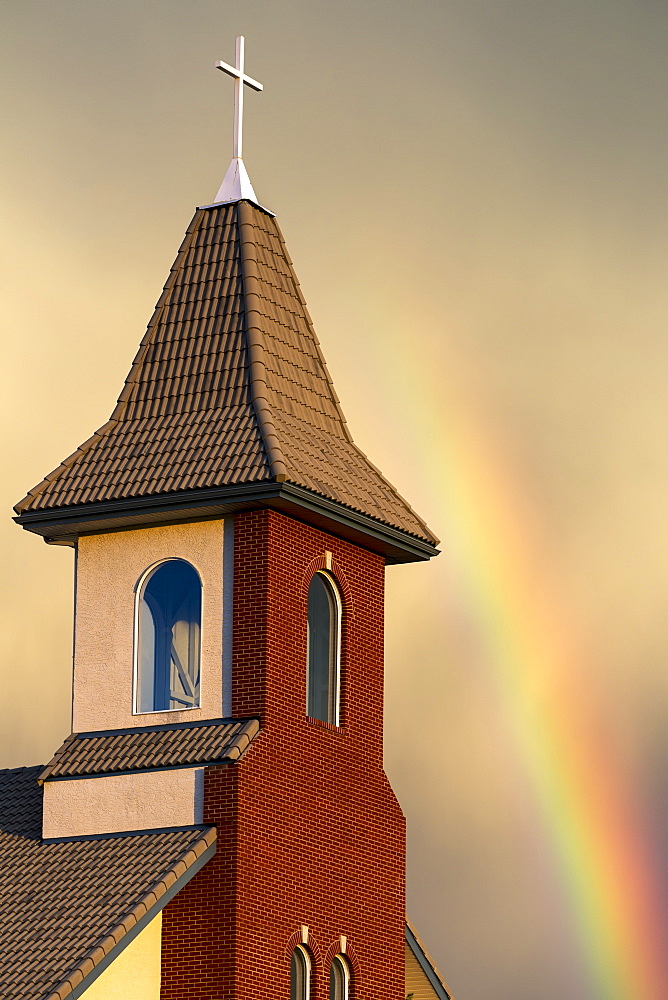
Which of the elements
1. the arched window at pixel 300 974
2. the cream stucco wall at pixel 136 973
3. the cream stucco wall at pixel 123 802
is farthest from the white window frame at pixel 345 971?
the cream stucco wall at pixel 123 802

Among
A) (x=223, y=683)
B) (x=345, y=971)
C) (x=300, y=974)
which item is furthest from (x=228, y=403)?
(x=345, y=971)

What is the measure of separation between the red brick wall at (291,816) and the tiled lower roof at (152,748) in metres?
0.25

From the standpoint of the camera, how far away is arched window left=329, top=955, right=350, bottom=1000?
28188 millimetres

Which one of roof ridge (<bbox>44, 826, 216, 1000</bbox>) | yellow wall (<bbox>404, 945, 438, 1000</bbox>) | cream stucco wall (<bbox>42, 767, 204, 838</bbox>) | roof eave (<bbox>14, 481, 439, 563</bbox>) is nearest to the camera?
roof ridge (<bbox>44, 826, 216, 1000</bbox>)

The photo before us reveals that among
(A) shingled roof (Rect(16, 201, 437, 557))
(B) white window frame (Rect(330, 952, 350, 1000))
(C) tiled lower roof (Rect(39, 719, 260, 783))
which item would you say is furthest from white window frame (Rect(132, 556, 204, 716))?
(B) white window frame (Rect(330, 952, 350, 1000))

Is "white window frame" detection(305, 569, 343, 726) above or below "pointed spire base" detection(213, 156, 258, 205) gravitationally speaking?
below

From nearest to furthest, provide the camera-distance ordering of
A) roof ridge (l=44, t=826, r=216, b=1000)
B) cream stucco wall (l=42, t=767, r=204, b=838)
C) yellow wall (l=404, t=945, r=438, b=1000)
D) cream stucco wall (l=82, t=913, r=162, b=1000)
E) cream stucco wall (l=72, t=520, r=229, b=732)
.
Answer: roof ridge (l=44, t=826, r=216, b=1000) < cream stucco wall (l=82, t=913, r=162, b=1000) < cream stucco wall (l=42, t=767, r=204, b=838) < cream stucco wall (l=72, t=520, r=229, b=732) < yellow wall (l=404, t=945, r=438, b=1000)

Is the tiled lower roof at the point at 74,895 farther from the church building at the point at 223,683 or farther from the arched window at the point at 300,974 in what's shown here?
the arched window at the point at 300,974

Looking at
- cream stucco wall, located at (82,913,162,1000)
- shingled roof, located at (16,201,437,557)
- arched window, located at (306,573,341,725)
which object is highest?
shingled roof, located at (16,201,437,557)

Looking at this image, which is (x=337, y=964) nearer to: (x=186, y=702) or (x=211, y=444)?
(x=186, y=702)

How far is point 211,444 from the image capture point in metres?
28.5

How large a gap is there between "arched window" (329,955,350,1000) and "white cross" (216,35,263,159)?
38.7 feet

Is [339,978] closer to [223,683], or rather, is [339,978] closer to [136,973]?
[136,973]

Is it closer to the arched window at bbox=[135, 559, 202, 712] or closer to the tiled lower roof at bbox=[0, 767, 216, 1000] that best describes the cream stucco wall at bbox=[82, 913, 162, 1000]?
the tiled lower roof at bbox=[0, 767, 216, 1000]
